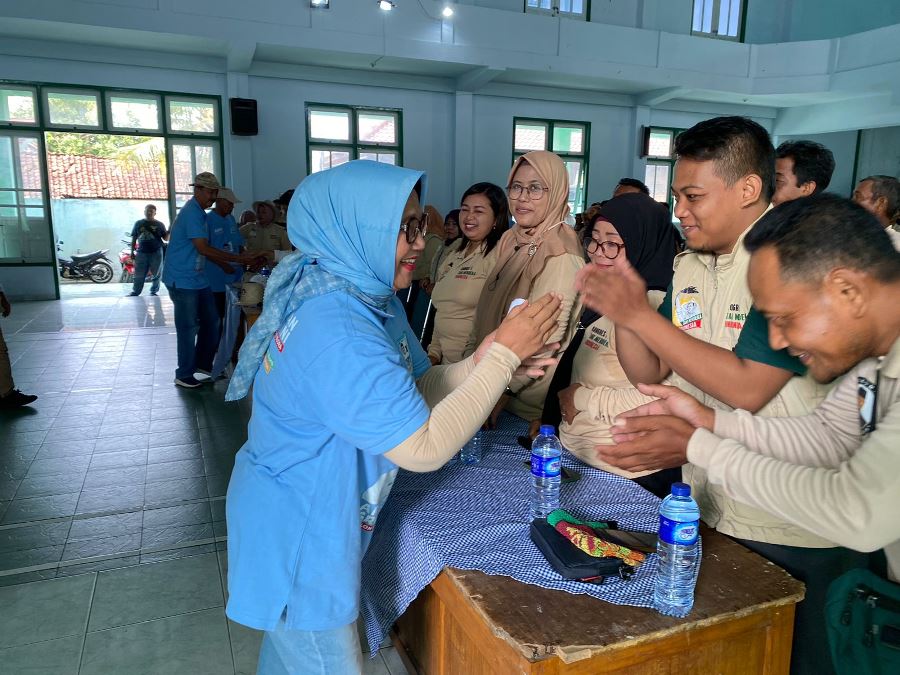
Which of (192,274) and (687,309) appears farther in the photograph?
(192,274)

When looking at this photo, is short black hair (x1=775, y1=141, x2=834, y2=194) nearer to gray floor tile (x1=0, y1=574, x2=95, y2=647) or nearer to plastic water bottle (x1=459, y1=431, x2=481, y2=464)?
plastic water bottle (x1=459, y1=431, x2=481, y2=464)

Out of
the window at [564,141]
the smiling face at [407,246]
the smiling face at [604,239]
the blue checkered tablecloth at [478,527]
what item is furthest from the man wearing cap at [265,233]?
the smiling face at [407,246]

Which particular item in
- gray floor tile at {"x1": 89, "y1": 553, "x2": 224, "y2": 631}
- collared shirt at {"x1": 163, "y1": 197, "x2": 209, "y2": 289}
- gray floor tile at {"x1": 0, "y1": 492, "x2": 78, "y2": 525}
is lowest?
gray floor tile at {"x1": 89, "y1": 553, "x2": 224, "y2": 631}

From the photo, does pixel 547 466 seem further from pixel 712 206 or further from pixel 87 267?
pixel 87 267

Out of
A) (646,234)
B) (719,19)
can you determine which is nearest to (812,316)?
(646,234)

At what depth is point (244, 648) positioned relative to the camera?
2186 mm

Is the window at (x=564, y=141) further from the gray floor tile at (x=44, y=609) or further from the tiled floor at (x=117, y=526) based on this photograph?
the gray floor tile at (x=44, y=609)

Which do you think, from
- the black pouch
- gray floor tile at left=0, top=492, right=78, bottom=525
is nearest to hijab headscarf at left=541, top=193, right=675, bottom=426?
the black pouch

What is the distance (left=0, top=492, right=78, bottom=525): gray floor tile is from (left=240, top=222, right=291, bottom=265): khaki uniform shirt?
4.97m

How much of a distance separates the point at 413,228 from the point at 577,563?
32.1 inches

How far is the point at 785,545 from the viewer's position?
1.44 metres

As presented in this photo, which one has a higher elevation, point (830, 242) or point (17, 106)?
→ point (17, 106)

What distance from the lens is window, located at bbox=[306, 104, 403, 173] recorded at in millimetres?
10031

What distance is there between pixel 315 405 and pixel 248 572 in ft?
1.35
